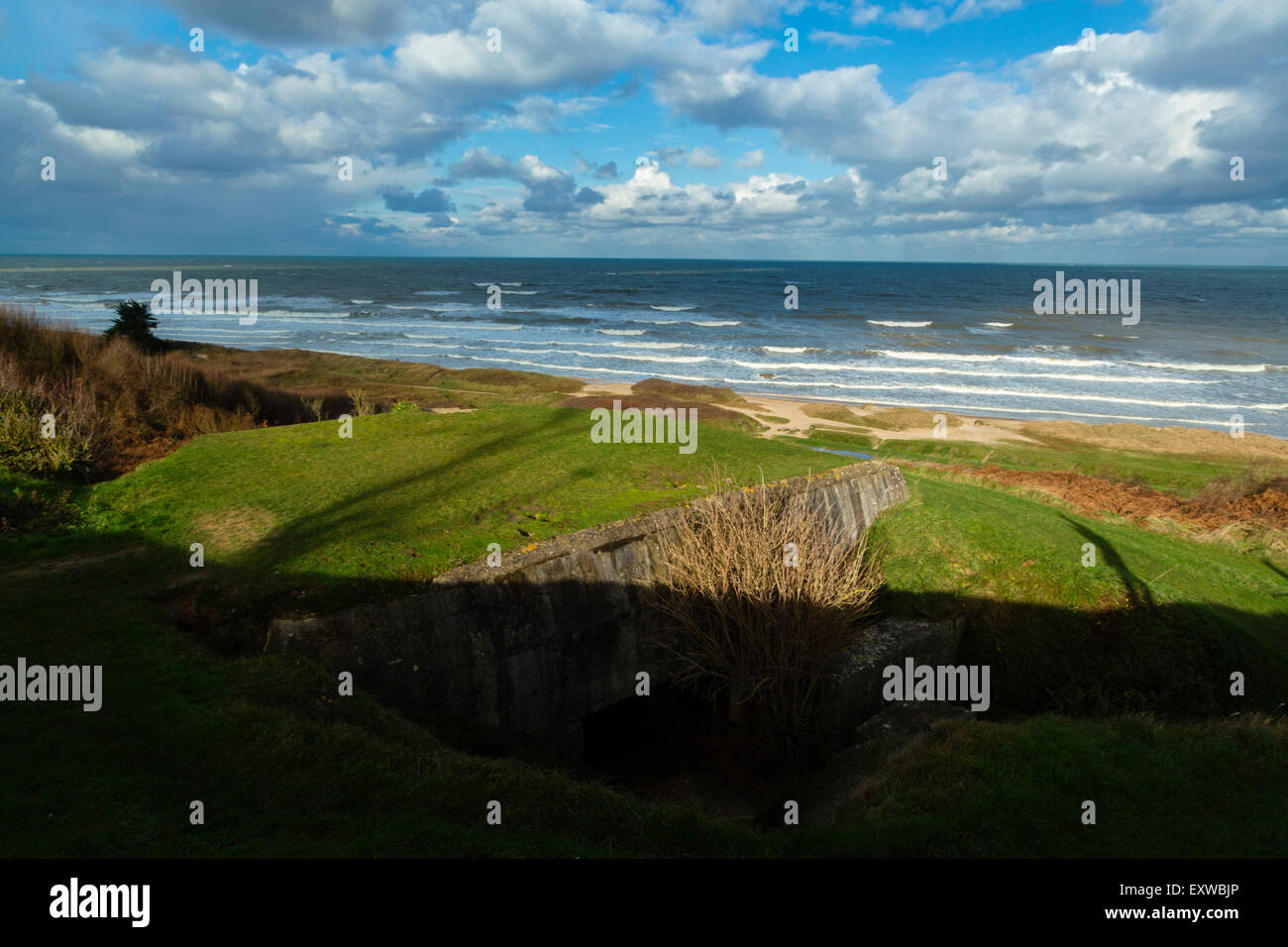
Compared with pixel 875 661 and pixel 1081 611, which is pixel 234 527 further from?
pixel 1081 611

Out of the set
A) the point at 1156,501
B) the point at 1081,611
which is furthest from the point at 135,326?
the point at 1156,501

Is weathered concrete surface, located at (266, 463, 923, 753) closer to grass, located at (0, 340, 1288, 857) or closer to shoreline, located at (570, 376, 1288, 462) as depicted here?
grass, located at (0, 340, 1288, 857)

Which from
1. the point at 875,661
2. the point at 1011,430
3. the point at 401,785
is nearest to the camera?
the point at 401,785

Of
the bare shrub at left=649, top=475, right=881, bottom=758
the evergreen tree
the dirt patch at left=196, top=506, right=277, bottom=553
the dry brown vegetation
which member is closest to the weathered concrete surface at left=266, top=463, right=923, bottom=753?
the bare shrub at left=649, top=475, right=881, bottom=758

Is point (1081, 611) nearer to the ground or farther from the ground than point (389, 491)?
nearer to the ground

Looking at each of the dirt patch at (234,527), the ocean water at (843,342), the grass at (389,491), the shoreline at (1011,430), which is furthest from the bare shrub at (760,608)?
the ocean water at (843,342)
